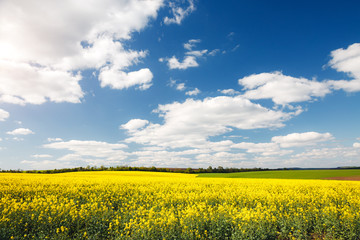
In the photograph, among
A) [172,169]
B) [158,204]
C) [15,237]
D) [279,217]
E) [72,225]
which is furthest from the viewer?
[172,169]

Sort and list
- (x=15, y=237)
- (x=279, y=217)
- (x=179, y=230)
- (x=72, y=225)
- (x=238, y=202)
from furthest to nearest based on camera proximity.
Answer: (x=238, y=202) → (x=279, y=217) → (x=72, y=225) → (x=179, y=230) → (x=15, y=237)

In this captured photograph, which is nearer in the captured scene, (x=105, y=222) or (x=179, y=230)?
(x=179, y=230)

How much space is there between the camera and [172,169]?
229 ft

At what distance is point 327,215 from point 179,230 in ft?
20.2

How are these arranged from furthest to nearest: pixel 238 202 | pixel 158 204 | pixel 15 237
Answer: pixel 238 202, pixel 158 204, pixel 15 237

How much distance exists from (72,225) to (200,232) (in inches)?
197

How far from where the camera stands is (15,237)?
662cm

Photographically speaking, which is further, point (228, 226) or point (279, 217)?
point (279, 217)

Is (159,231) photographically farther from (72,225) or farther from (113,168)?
(113,168)

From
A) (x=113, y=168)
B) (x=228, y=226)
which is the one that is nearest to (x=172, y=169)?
(x=113, y=168)

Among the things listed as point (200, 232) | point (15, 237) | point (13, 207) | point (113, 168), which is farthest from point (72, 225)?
point (113, 168)

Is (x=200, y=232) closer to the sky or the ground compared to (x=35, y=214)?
closer to the ground

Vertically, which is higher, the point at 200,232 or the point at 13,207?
the point at 13,207

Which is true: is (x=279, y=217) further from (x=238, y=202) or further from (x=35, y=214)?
(x=35, y=214)
